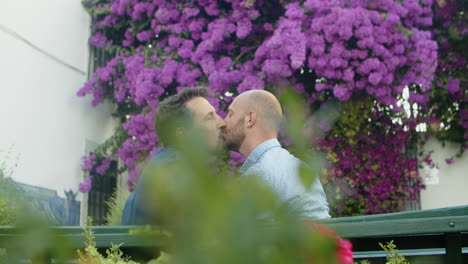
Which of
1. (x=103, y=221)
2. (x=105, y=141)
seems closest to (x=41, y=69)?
(x=105, y=141)

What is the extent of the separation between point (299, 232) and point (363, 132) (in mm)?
7719

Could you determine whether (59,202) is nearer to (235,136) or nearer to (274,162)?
(235,136)

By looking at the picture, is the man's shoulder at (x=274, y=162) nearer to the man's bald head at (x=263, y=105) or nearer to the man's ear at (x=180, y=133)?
the man's bald head at (x=263, y=105)

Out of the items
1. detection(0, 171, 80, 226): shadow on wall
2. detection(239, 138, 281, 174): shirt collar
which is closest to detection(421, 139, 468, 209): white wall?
detection(0, 171, 80, 226): shadow on wall

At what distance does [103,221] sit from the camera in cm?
899

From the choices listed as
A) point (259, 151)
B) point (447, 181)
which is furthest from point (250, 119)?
point (447, 181)

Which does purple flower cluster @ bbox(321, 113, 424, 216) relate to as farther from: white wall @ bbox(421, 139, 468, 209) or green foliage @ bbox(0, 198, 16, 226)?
green foliage @ bbox(0, 198, 16, 226)

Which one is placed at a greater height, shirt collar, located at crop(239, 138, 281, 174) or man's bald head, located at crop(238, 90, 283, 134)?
man's bald head, located at crop(238, 90, 283, 134)

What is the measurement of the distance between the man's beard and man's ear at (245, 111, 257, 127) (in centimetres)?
3

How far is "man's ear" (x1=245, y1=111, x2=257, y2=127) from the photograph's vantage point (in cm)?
332

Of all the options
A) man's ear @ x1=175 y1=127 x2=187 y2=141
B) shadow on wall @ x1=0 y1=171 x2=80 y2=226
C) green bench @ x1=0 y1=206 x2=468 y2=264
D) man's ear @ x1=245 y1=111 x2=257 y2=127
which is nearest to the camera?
man's ear @ x1=175 y1=127 x2=187 y2=141

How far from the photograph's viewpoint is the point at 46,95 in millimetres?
7711

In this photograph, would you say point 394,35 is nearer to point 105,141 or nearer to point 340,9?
point 340,9

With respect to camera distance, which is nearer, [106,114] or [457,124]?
[457,124]
